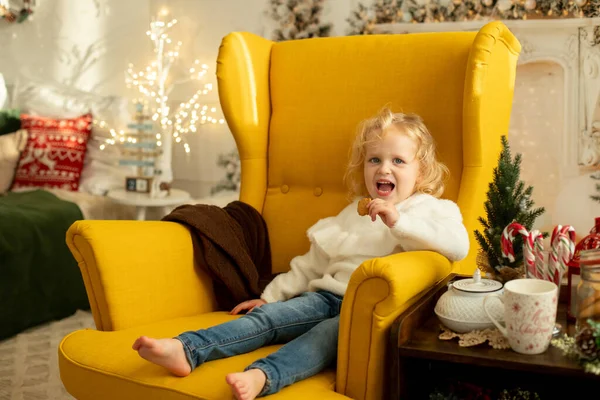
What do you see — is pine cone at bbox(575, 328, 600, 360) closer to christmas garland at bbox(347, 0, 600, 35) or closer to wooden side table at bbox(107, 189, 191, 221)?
christmas garland at bbox(347, 0, 600, 35)

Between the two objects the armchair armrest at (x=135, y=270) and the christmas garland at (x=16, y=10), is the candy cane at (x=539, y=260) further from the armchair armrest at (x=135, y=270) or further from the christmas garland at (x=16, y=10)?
the christmas garland at (x=16, y=10)

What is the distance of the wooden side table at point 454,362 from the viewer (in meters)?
1.24

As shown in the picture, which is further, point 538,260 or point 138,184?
point 138,184

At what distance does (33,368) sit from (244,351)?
4.51 feet

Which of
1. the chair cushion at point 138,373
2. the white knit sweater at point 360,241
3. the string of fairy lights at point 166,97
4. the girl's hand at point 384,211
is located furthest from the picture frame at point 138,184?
the girl's hand at point 384,211

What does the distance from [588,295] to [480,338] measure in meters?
0.22

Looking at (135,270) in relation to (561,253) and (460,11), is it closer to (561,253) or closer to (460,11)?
(561,253)

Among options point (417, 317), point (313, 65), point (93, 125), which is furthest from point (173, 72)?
point (417, 317)

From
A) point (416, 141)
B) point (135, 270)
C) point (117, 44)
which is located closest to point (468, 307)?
point (416, 141)

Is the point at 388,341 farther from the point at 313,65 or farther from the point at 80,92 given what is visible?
the point at 80,92

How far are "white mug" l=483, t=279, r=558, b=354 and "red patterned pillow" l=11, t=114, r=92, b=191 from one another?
2.76 m

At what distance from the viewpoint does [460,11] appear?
9.66ft

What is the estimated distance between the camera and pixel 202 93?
12.0 feet

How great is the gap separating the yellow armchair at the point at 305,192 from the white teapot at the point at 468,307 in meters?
0.07
